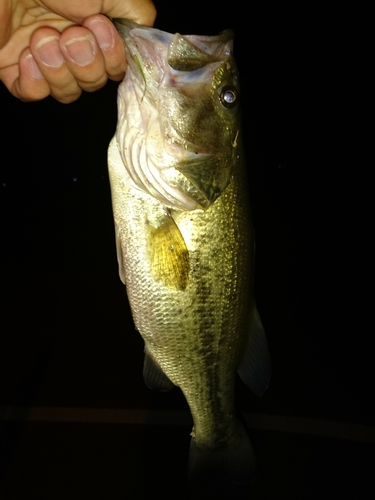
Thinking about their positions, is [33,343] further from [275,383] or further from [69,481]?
[275,383]

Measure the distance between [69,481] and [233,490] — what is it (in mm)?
1295

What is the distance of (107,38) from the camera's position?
1.25 meters

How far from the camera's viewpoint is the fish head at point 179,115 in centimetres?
119

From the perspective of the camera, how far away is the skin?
127 centimetres

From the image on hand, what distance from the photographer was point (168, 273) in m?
1.38

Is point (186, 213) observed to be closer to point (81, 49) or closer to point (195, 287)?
point (195, 287)

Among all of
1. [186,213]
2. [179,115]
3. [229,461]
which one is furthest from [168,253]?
[229,461]

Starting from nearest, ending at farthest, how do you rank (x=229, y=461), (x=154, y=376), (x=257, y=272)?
(x=154, y=376), (x=229, y=461), (x=257, y=272)

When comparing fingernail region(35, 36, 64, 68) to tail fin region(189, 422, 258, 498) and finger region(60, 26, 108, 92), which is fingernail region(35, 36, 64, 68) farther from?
tail fin region(189, 422, 258, 498)

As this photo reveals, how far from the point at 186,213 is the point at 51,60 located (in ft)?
2.35

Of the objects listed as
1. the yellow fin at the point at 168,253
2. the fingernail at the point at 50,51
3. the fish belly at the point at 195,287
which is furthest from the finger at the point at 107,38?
the yellow fin at the point at 168,253

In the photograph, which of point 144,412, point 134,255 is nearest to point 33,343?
point 144,412

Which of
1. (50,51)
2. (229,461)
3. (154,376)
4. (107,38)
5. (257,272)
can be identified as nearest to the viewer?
(107,38)

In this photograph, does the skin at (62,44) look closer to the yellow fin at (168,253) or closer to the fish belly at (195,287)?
the fish belly at (195,287)
